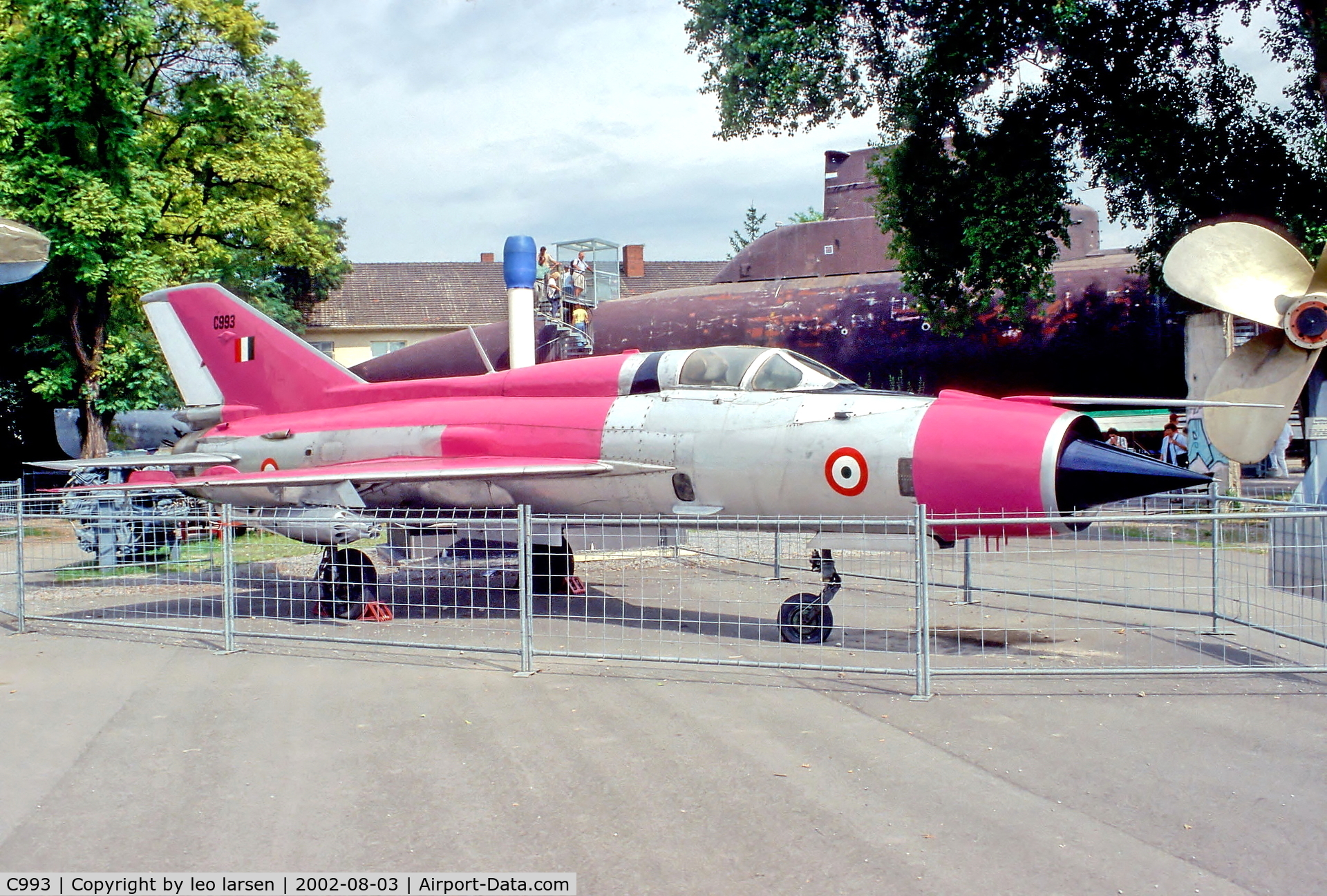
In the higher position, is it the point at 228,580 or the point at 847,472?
the point at 847,472

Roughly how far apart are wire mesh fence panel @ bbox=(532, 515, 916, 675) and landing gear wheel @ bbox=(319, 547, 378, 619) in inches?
67.6

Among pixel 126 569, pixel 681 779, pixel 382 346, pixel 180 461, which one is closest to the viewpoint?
pixel 681 779

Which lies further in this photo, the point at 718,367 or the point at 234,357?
the point at 234,357

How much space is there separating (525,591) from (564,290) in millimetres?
18022

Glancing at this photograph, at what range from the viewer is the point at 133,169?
23.6 meters

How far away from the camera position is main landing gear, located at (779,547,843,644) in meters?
8.27

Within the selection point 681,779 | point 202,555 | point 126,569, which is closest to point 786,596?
point 681,779

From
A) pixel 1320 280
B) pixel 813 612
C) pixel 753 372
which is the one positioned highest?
pixel 1320 280

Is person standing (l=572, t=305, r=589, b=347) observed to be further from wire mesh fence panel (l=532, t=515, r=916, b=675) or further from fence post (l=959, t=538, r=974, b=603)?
fence post (l=959, t=538, r=974, b=603)

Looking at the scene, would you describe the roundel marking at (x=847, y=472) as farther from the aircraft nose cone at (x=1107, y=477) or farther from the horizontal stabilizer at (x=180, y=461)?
the horizontal stabilizer at (x=180, y=461)

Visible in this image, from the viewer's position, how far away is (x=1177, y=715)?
20.0 ft

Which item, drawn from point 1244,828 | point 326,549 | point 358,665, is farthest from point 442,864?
point 326,549

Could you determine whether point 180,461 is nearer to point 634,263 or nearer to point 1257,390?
point 1257,390

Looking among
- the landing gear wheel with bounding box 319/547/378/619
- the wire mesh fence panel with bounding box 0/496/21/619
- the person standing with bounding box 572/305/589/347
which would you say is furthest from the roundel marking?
the person standing with bounding box 572/305/589/347
